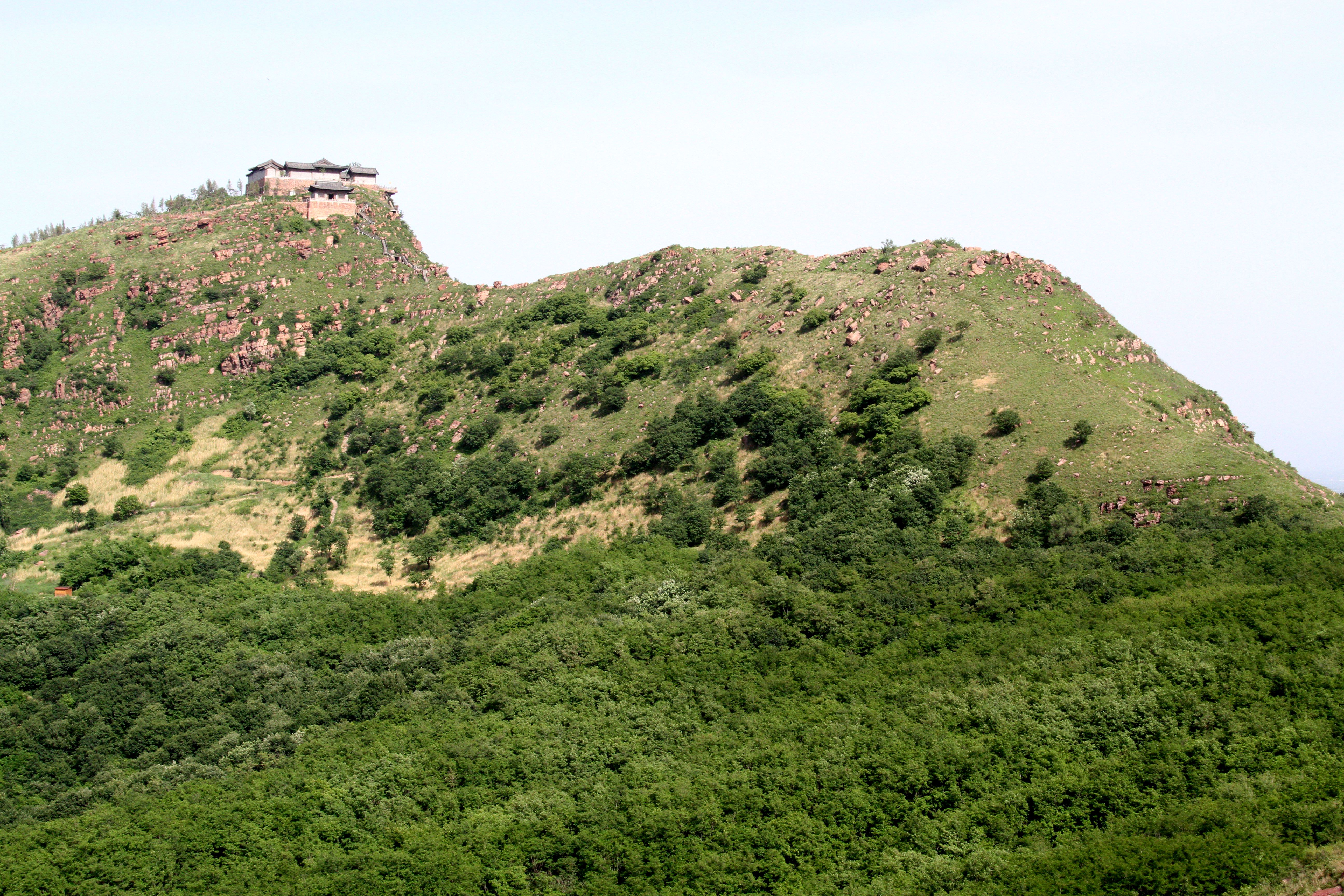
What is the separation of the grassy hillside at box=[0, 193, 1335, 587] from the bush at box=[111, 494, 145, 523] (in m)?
1.00

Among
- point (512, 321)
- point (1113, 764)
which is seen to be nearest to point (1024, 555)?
point (1113, 764)

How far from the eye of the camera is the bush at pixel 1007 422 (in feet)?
232

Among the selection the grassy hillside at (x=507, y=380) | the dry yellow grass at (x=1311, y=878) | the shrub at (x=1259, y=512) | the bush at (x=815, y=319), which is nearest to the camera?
the dry yellow grass at (x=1311, y=878)

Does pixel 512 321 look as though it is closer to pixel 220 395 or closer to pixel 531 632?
pixel 220 395

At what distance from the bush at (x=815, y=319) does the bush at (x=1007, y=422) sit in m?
19.7

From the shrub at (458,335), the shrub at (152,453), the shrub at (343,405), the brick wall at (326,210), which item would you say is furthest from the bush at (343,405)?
the brick wall at (326,210)

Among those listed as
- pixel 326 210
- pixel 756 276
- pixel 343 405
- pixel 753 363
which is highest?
Result: pixel 326 210

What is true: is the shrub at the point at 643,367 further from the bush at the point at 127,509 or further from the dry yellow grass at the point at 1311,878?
the dry yellow grass at the point at 1311,878

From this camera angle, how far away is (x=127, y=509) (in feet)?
304

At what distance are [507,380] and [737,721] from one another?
51.6m

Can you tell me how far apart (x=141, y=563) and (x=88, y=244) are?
5880 centimetres

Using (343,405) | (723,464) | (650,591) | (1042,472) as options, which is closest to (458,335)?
(343,405)

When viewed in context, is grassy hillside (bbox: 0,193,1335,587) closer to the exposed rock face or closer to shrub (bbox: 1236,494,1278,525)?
the exposed rock face

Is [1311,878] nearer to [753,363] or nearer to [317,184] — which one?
[753,363]
